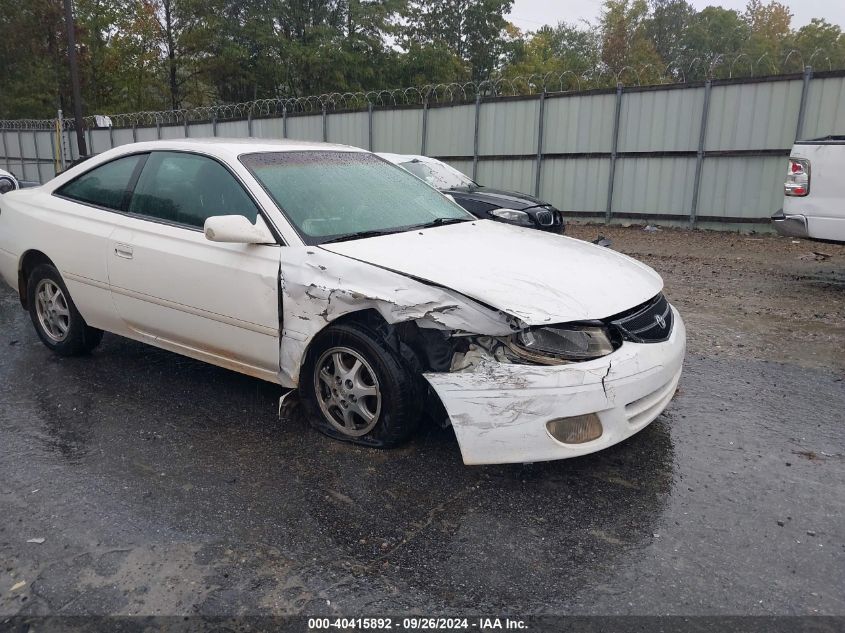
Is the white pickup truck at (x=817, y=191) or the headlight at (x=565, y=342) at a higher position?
the white pickup truck at (x=817, y=191)

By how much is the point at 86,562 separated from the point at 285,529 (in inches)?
29.3

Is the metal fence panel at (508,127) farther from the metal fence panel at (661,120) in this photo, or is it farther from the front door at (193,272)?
the front door at (193,272)

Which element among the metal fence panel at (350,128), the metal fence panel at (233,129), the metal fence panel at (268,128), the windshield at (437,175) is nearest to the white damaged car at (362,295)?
the windshield at (437,175)

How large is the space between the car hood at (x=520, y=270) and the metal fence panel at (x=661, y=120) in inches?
378

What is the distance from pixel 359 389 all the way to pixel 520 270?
99 centimetres

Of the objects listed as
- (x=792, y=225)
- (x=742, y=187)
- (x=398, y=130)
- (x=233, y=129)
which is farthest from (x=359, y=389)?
(x=233, y=129)

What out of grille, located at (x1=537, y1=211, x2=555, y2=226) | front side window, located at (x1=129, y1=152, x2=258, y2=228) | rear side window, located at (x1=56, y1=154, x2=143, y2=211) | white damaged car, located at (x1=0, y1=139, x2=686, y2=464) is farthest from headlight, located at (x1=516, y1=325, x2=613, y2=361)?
grille, located at (x1=537, y1=211, x2=555, y2=226)

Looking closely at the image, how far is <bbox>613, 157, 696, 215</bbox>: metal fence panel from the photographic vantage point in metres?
12.6

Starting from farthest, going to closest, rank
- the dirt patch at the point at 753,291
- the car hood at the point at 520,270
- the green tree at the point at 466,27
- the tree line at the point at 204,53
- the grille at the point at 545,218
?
1. the green tree at the point at 466,27
2. the tree line at the point at 204,53
3. the grille at the point at 545,218
4. the dirt patch at the point at 753,291
5. the car hood at the point at 520,270

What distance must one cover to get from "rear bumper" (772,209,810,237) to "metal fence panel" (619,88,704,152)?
18.6 feet

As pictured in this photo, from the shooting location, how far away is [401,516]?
292 cm

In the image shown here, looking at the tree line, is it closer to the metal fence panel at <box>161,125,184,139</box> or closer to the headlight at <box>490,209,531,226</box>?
the metal fence panel at <box>161,125,184,139</box>

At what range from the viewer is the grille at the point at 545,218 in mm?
8578

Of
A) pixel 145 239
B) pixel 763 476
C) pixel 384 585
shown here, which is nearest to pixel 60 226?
pixel 145 239
